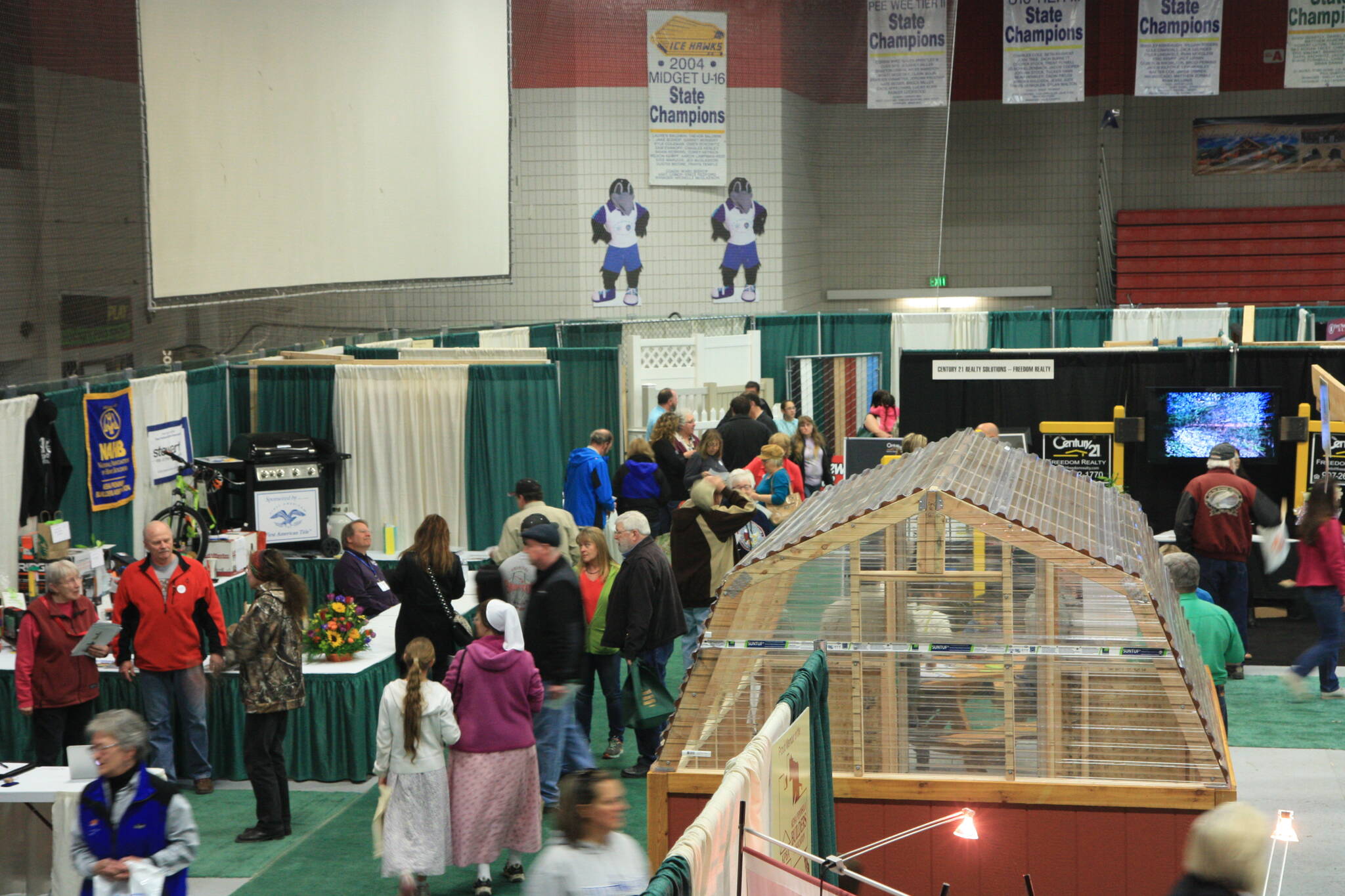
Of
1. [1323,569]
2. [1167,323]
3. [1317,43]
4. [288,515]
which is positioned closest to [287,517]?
[288,515]

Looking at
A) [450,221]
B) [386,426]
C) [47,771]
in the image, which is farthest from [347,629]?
[450,221]

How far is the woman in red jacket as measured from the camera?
7926 mm

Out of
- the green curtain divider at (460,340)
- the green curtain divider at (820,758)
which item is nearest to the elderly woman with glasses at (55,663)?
the green curtain divider at (820,758)

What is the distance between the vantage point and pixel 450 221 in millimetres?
15469

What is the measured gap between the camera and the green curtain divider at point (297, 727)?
7125mm

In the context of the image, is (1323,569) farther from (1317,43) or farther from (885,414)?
(1317,43)

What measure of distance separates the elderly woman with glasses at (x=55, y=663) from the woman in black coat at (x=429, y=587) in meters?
1.47

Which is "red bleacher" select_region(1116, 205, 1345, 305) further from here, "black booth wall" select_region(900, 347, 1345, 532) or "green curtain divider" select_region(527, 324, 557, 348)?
"green curtain divider" select_region(527, 324, 557, 348)

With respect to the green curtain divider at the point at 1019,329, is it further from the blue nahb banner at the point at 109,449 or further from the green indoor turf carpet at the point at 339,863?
the green indoor turf carpet at the point at 339,863

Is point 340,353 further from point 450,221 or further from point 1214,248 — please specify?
point 1214,248

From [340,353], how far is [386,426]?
1852 mm

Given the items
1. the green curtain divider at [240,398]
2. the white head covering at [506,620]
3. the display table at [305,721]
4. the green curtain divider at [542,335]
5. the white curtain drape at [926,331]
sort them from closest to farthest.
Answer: the white head covering at [506,620]
the display table at [305,721]
the green curtain divider at [240,398]
the green curtain divider at [542,335]
the white curtain drape at [926,331]

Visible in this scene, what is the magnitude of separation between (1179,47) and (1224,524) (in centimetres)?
1202

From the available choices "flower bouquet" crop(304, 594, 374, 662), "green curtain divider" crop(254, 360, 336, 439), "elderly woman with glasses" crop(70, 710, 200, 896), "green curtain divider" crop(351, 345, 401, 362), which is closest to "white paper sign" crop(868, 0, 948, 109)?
"green curtain divider" crop(351, 345, 401, 362)
